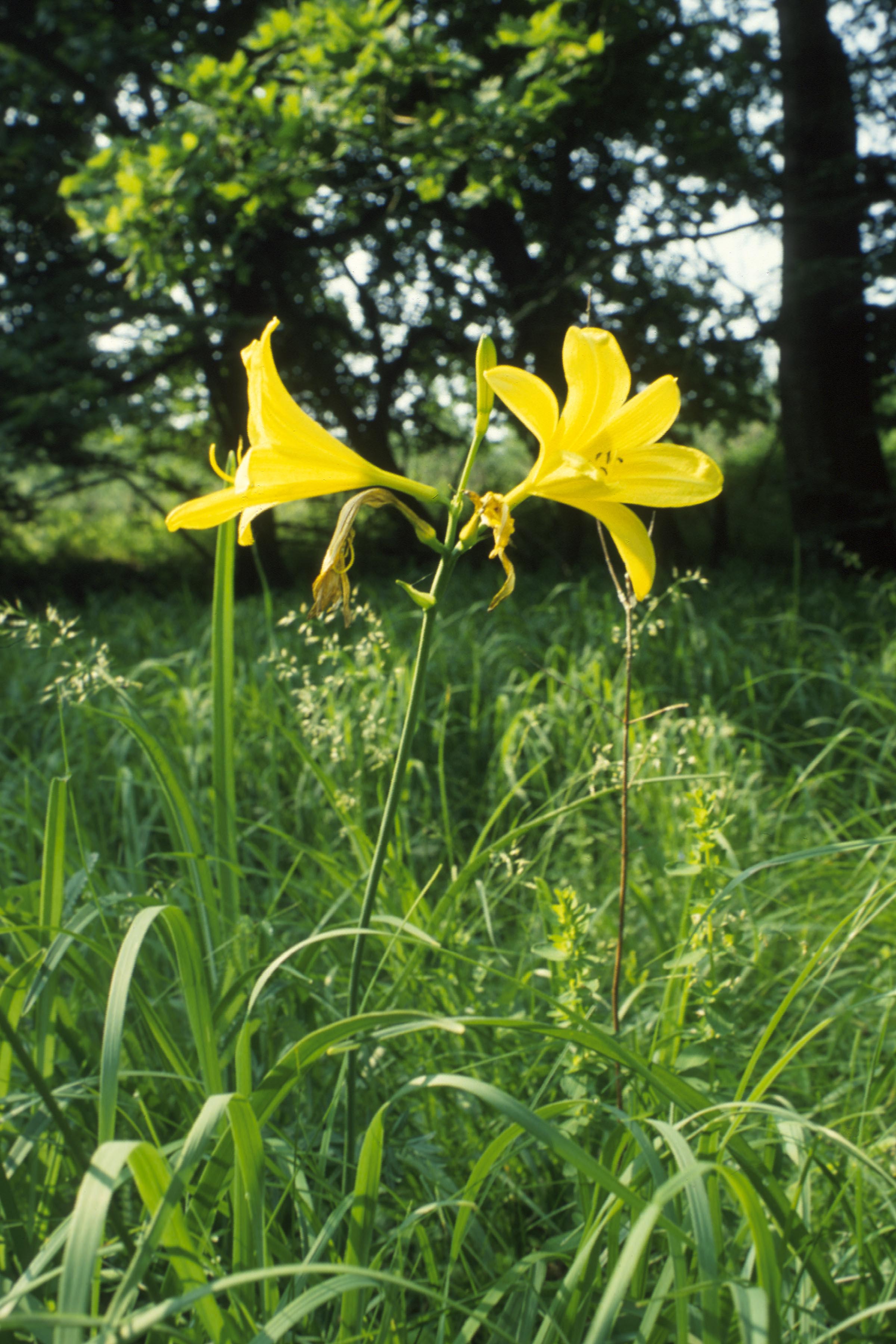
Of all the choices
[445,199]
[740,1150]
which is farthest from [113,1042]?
[445,199]

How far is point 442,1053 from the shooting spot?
4.62ft

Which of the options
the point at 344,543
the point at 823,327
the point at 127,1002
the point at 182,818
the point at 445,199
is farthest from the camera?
the point at 445,199

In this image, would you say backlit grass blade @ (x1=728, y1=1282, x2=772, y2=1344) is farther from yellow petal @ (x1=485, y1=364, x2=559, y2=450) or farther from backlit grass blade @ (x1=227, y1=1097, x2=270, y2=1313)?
yellow petal @ (x1=485, y1=364, x2=559, y2=450)

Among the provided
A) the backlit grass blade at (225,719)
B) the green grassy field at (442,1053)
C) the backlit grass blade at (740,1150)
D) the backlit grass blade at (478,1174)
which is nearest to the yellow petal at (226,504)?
the backlit grass blade at (225,719)

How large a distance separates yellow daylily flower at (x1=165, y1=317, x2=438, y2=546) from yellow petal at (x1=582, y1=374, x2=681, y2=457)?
186 mm

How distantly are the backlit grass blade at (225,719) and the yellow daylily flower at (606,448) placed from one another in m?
0.45

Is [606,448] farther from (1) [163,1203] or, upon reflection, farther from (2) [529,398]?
(1) [163,1203]

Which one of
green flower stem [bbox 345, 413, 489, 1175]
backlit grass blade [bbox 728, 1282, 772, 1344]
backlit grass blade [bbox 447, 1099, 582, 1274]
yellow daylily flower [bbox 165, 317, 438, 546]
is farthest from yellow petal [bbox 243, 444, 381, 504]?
backlit grass blade [bbox 728, 1282, 772, 1344]

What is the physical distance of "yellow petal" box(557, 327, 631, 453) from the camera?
79 cm

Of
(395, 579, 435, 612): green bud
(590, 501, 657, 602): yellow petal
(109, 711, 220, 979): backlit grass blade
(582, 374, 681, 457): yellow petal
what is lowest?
(109, 711, 220, 979): backlit grass blade

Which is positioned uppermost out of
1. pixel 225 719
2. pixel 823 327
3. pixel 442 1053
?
pixel 823 327

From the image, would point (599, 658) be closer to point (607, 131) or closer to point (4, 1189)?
point (4, 1189)

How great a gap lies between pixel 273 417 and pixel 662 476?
1.28 ft

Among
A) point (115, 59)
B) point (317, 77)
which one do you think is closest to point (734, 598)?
point (317, 77)
